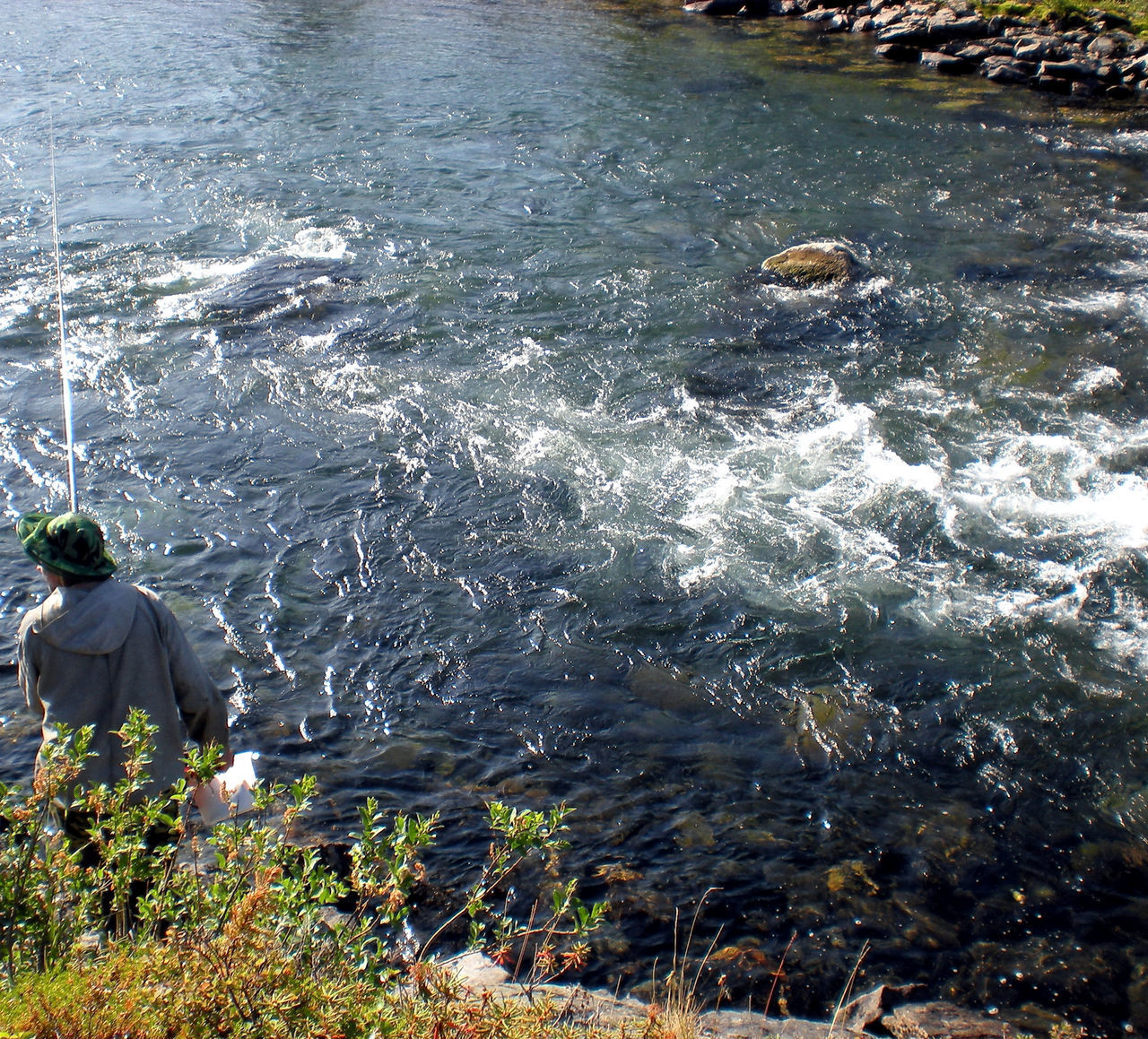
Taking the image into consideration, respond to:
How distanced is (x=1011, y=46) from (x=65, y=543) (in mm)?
24017

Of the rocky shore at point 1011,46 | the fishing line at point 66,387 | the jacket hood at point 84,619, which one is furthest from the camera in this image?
the rocky shore at point 1011,46

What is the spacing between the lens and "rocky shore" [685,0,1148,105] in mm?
19750

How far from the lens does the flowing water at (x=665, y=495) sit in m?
5.15

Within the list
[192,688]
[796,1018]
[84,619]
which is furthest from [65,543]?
[796,1018]

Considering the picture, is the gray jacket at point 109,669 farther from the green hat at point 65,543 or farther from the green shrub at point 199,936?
the green shrub at point 199,936

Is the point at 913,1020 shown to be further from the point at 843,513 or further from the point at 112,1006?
the point at 843,513

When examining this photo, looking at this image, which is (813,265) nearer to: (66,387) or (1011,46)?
(66,387)

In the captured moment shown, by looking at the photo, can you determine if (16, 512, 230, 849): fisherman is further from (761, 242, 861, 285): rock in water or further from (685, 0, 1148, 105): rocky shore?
(685, 0, 1148, 105): rocky shore

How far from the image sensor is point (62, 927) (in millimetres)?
2957

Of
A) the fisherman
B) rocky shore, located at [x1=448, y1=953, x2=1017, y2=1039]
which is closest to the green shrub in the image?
the fisherman

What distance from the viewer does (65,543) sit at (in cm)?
353

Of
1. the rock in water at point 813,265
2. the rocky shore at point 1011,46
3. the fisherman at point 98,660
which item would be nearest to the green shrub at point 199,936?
the fisherman at point 98,660

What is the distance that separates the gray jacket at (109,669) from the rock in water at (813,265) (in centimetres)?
960

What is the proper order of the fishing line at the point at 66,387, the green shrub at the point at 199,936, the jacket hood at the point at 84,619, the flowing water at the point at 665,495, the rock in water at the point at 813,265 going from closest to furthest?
the green shrub at the point at 199,936
the jacket hood at the point at 84,619
the fishing line at the point at 66,387
the flowing water at the point at 665,495
the rock in water at the point at 813,265
